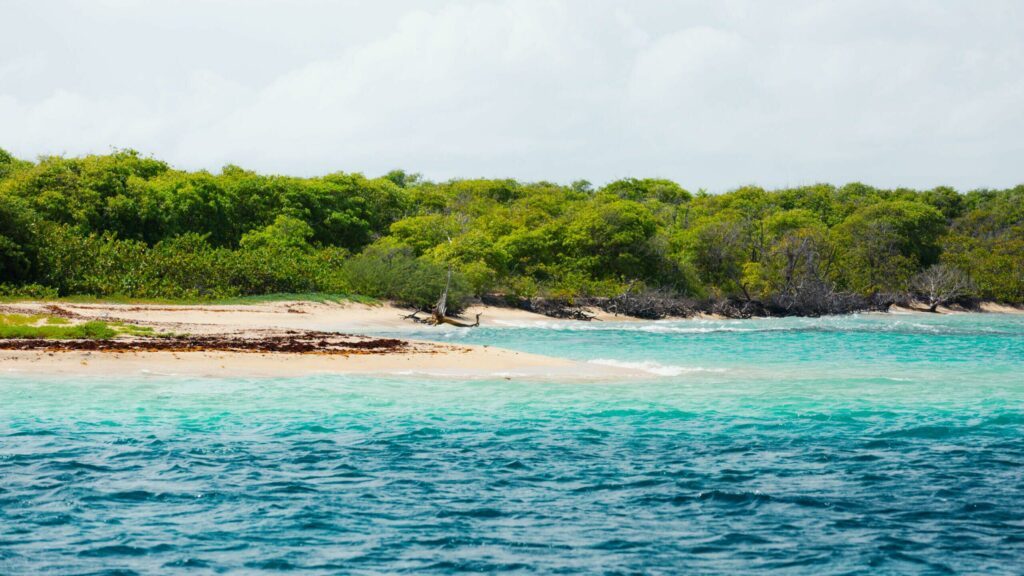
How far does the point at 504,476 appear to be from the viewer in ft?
38.3

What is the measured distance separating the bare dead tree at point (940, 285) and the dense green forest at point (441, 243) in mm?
161

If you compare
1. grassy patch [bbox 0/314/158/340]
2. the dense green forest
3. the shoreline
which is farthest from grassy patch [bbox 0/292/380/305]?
grassy patch [bbox 0/314/158/340]

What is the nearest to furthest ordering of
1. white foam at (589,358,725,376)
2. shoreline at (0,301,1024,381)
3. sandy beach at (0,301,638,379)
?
1. sandy beach at (0,301,638,379)
2. shoreline at (0,301,1024,381)
3. white foam at (589,358,725,376)

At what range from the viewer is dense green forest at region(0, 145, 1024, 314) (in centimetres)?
5025

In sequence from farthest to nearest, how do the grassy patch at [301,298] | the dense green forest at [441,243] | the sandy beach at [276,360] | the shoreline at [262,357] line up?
the dense green forest at [441,243] < the grassy patch at [301,298] < the shoreline at [262,357] < the sandy beach at [276,360]

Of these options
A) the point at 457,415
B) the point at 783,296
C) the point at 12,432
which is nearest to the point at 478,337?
the point at 457,415

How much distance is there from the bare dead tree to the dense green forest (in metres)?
0.16

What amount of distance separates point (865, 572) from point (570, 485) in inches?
150

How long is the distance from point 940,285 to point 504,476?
75.4 meters

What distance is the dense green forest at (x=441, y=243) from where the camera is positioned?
50.2m

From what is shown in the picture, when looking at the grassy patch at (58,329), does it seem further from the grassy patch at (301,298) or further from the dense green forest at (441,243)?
the grassy patch at (301,298)

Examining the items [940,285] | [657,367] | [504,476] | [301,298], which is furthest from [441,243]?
[504,476]

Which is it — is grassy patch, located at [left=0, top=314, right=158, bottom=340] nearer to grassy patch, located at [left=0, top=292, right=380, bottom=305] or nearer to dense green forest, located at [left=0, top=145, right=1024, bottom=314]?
grassy patch, located at [left=0, top=292, right=380, bottom=305]

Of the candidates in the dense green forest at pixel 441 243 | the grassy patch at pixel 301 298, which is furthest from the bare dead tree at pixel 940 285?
the grassy patch at pixel 301 298
